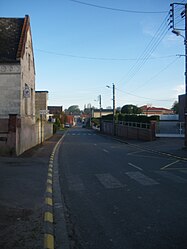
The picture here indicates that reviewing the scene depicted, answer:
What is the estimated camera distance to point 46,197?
796 cm

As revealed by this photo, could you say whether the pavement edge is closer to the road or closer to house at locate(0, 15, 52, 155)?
the road

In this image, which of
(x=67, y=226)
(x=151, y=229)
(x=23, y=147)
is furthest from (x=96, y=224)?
(x=23, y=147)

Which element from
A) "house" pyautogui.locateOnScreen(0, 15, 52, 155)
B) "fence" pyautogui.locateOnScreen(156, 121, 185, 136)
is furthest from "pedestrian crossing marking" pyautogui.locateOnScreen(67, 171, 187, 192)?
"fence" pyautogui.locateOnScreen(156, 121, 185, 136)

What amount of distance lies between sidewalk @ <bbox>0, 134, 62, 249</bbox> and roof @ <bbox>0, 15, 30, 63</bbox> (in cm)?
1102

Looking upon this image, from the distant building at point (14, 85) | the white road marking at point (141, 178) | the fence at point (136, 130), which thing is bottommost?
the white road marking at point (141, 178)

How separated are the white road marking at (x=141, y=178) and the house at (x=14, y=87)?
24.0ft

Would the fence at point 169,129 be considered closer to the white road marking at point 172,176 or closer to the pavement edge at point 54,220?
the white road marking at point 172,176

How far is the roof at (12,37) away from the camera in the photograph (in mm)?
21422

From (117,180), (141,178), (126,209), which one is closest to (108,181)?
(117,180)

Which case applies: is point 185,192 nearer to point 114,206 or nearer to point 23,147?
point 114,206

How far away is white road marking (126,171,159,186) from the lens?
966 centimetres

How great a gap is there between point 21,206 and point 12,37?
19.4 meters

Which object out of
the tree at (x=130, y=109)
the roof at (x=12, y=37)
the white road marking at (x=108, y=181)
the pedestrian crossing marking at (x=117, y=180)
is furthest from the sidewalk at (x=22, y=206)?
the tree at (x=130, y=109)

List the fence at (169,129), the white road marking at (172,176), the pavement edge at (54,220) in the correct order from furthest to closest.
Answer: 1. the fence at (169,129)
2. the white road marking at (172,176)
3. the pavement edge at (54,220)
